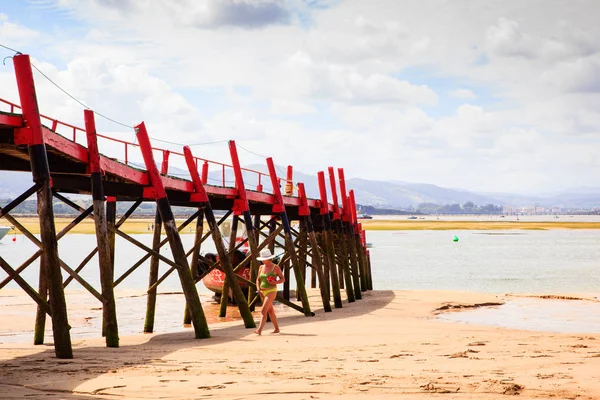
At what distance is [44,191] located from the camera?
11039mm

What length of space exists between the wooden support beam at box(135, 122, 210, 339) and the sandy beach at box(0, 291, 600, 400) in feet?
1.61

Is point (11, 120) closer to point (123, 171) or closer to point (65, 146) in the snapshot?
point (65, 146)

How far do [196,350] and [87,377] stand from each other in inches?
133

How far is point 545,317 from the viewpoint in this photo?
70.7 ft

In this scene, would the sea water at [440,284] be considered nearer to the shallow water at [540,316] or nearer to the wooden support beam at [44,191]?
the shallow water at [540,316]

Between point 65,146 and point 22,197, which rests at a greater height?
point 65,146

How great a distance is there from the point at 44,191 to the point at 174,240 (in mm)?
4316

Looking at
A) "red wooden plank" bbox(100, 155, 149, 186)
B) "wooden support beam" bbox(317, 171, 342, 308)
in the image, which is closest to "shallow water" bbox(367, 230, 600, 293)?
"wooden support beam" bbox(317, 171, 342, 308)

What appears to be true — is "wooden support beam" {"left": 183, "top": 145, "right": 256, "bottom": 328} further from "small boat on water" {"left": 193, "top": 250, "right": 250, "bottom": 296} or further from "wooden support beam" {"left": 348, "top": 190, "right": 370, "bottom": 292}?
"wooden support beam" {"left": 348, "top": 190, "right": 370, "bottom": 292}

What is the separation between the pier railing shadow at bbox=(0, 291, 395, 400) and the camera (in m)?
8.56

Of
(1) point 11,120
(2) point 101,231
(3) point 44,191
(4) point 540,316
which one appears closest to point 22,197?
(3) point 44,191

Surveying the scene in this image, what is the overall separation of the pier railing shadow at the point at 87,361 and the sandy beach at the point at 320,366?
0.05ft

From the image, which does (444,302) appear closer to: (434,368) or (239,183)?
(239,183)

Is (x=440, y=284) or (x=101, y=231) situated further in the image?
(x=440, y=284)
